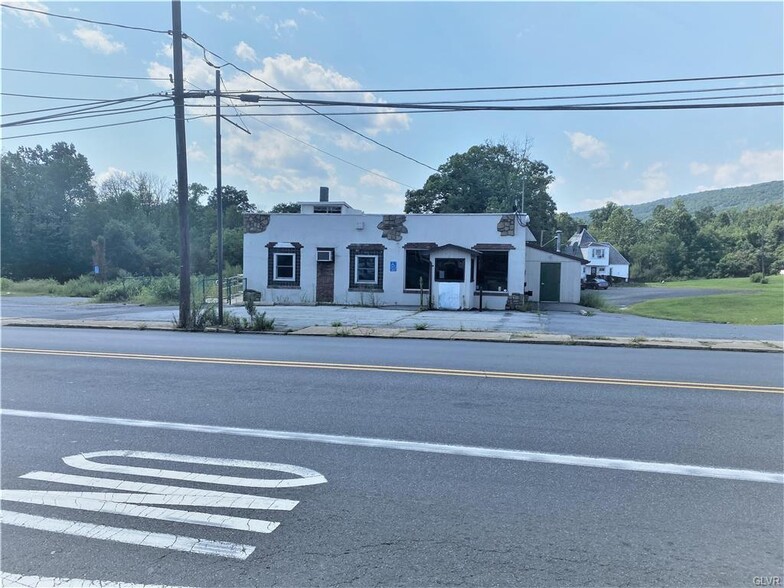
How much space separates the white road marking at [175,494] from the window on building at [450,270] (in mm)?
19233

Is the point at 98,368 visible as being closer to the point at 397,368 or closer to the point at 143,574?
the point at 397,368

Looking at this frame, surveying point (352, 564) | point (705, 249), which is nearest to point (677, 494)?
point (352, 564)

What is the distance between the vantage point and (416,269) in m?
24.0

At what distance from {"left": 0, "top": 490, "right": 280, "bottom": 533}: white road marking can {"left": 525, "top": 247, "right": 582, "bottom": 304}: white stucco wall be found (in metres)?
26.0

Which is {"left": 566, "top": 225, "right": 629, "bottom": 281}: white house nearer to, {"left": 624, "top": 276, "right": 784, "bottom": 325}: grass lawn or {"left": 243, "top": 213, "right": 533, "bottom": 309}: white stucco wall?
{"left": 624, "top": 276, "right": 784, "bottom": 325}: grass lawn

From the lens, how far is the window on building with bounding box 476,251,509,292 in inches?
920

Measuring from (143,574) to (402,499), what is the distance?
1.83m

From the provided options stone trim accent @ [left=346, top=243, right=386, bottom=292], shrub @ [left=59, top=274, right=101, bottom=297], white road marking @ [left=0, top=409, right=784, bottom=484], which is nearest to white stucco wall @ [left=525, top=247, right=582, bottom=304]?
stone trim accent @ [left=346, top=243, right=386, bottom=292]

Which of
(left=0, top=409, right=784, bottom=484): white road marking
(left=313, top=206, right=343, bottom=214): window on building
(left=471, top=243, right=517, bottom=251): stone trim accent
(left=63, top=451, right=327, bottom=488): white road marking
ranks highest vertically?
(left=313, top=206, right=343, bottom=214): window on building

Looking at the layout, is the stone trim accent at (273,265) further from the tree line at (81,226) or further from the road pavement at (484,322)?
the tree line at (81,226)

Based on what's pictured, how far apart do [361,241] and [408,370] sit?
16.4m

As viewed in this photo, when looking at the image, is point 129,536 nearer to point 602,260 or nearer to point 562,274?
point 562,274

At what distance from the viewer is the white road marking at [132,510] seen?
3471mm

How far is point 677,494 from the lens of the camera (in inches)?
155
